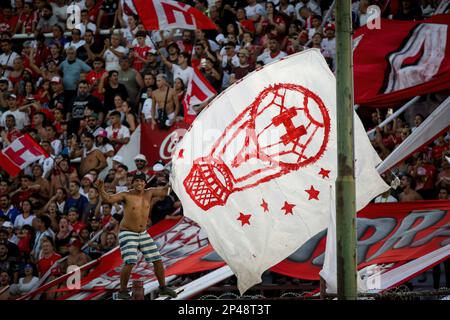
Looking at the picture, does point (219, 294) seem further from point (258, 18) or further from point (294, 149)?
point (258, 18)

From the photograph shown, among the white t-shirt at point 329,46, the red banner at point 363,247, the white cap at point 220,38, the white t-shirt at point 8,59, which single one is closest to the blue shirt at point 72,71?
the white t-shirt at point 8,59

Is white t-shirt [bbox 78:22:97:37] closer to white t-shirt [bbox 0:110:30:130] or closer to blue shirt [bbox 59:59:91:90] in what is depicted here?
blue shirt [bbox 59:59:91:90]

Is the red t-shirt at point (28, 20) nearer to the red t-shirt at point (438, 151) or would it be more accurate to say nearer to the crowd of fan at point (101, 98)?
the crowd of fan at point (101, 98)

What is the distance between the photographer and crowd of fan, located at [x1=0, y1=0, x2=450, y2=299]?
18031 mm

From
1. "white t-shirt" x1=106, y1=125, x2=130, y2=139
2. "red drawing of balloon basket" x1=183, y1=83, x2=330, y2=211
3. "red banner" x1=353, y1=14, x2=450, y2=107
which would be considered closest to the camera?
"red drawing of balloon basket" x1=183, y1=83, x2=330, y2=211

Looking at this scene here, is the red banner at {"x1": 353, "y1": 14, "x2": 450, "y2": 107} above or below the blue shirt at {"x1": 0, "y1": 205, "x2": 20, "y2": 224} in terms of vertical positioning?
above

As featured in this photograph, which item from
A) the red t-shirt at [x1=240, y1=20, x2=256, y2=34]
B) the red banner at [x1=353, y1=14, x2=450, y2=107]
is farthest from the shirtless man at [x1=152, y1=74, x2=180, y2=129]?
the red banner at [x1=353, y1=14, x2=450, y2=107]

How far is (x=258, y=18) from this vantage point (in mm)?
20609

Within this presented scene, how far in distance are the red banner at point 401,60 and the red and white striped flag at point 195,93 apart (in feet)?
8.37

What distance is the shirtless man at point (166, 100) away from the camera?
19.4 m

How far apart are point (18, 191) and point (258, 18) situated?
5.10 meters

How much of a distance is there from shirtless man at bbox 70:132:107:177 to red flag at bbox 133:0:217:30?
2.15 meters

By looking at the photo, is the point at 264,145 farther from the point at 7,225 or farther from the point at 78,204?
the point at 7,225
